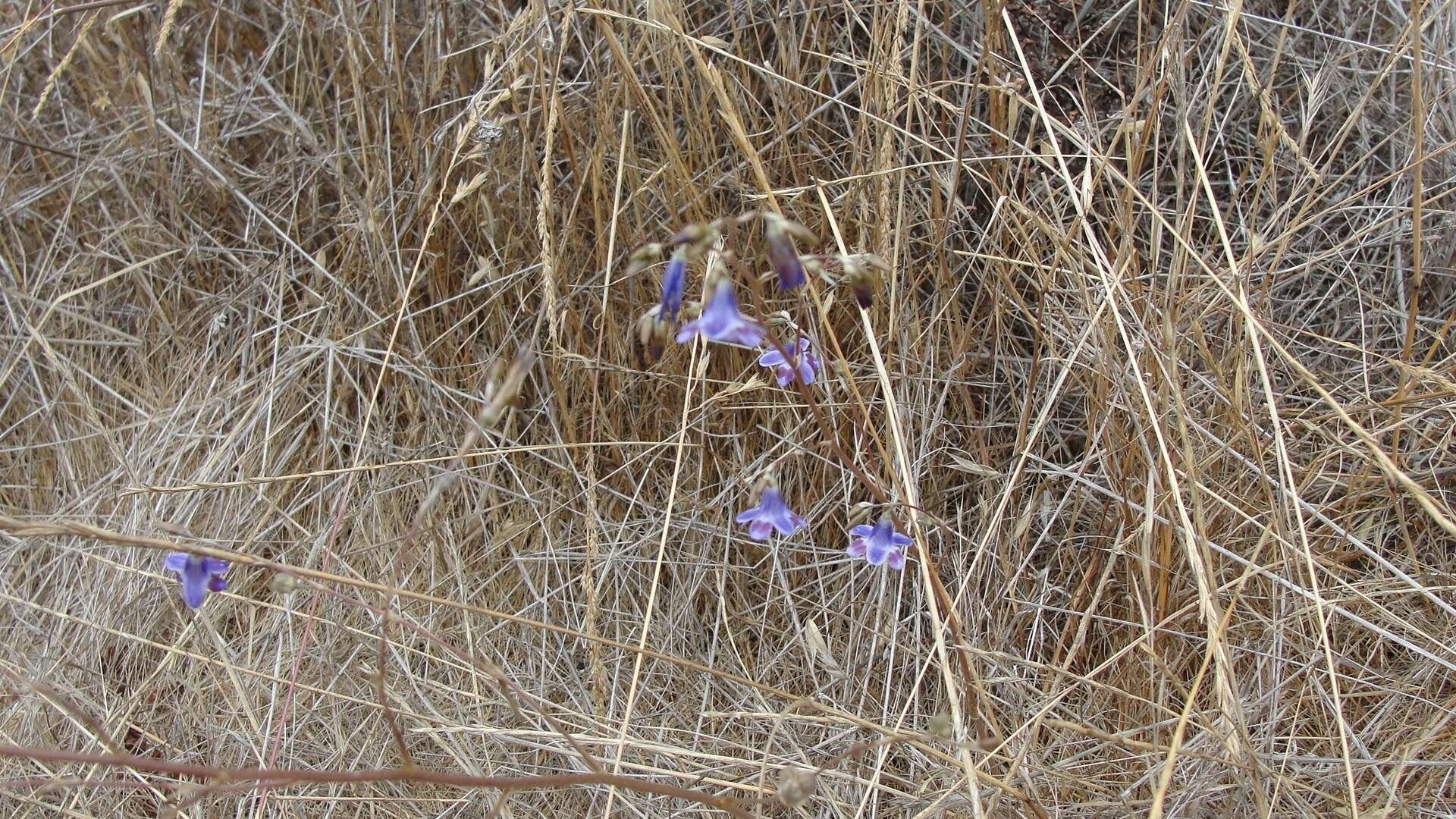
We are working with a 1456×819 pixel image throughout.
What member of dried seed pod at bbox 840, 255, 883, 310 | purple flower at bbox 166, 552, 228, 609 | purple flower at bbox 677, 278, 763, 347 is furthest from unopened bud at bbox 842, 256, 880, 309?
purple flower at bbox 166, 552, 228, 609

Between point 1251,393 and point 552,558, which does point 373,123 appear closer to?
point 552,558

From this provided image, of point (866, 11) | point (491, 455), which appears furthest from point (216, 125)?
point (866, 11)

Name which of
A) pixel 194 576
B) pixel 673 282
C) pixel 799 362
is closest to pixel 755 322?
pixel 673 282

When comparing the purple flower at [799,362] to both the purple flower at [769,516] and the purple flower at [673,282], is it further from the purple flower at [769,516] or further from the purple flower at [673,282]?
the purple flower at [673,282]

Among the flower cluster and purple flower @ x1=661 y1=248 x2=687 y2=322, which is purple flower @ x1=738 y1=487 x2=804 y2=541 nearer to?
the flower cluster

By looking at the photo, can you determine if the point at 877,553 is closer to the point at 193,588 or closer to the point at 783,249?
the point at 783,249

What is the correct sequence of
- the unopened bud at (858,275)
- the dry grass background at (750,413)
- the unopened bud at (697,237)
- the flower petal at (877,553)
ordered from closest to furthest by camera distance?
1. the unopened bud at (697,237)
2. the unopened bud at (858,275)
3. the flower petal at (877,553)
4. the dry grass background at (750,413)

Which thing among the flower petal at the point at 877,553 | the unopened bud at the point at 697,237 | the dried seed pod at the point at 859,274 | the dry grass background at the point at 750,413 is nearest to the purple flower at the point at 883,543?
the flower petal at the point at 877,553
